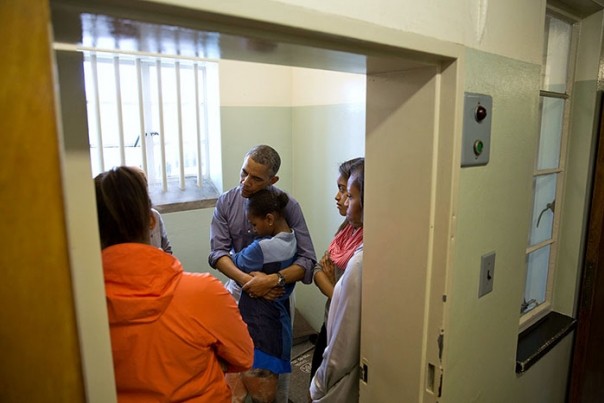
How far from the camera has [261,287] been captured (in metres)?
1.83

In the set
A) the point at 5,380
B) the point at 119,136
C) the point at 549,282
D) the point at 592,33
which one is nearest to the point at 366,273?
the point at 5,380

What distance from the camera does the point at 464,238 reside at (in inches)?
42.2

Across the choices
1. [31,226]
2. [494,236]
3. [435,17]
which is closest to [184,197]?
[494,236]

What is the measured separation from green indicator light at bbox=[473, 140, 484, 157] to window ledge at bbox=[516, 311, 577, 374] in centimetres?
91

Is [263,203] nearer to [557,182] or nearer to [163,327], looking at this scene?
[163,327]

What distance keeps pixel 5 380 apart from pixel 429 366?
99cm

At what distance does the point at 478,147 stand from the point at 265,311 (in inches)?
48.6

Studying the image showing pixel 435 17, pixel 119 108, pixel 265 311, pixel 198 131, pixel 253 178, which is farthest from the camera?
pixel 198 131

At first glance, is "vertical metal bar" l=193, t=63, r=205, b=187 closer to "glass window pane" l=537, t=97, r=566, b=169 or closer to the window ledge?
"glass window pane" l=537, t=97, r=566, b=169

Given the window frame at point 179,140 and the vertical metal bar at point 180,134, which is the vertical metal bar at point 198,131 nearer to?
the window frame at point 179,140

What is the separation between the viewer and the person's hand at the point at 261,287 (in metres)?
1.83

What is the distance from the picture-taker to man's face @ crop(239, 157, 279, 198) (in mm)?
2021

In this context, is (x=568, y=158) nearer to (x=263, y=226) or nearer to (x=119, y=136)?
(x=263, y=226)

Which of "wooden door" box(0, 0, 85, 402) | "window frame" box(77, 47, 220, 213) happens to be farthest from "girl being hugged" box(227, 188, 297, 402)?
"wooden door" box(0, 0, 85, 402)
